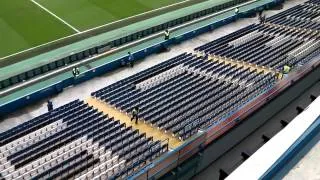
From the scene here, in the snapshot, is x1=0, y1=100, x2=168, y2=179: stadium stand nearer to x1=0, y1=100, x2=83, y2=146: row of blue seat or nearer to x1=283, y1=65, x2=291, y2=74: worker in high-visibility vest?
x1=0, y1=100, x2=83, y2=146: row of blue seat

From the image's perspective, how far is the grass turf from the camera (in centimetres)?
2746

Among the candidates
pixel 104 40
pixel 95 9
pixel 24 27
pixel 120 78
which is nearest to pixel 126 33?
pixel 104 40

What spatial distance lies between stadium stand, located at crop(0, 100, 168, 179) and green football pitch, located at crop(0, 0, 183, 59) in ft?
36.9

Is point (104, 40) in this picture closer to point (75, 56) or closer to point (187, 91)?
point (75, 56)

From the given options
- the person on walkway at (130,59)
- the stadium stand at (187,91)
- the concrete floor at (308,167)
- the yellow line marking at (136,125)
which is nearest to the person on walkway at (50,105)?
the yellow line marking at (136,125)

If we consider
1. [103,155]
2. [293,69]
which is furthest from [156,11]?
[103,155]

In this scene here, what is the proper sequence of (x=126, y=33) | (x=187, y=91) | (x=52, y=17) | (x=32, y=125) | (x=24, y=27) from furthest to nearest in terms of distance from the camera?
(x=52, y=17) → (x=24, y=27) → (x=126, y=33) → (x=187, y=91) → (x=32, y=125)

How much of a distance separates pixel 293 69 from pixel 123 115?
34.8ft

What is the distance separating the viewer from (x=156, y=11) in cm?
3378

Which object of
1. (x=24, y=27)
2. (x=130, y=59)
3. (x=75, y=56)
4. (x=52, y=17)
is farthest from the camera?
(x=52, y=17)

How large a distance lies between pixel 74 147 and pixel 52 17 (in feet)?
60.0

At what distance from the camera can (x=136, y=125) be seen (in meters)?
18.0

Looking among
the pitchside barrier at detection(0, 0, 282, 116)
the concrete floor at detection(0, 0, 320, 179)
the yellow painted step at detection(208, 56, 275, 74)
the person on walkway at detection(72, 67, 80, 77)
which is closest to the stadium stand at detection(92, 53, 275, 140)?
the yellow painted step at detection(208, 56, 275, 74)

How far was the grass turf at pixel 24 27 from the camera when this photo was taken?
90.1ft
